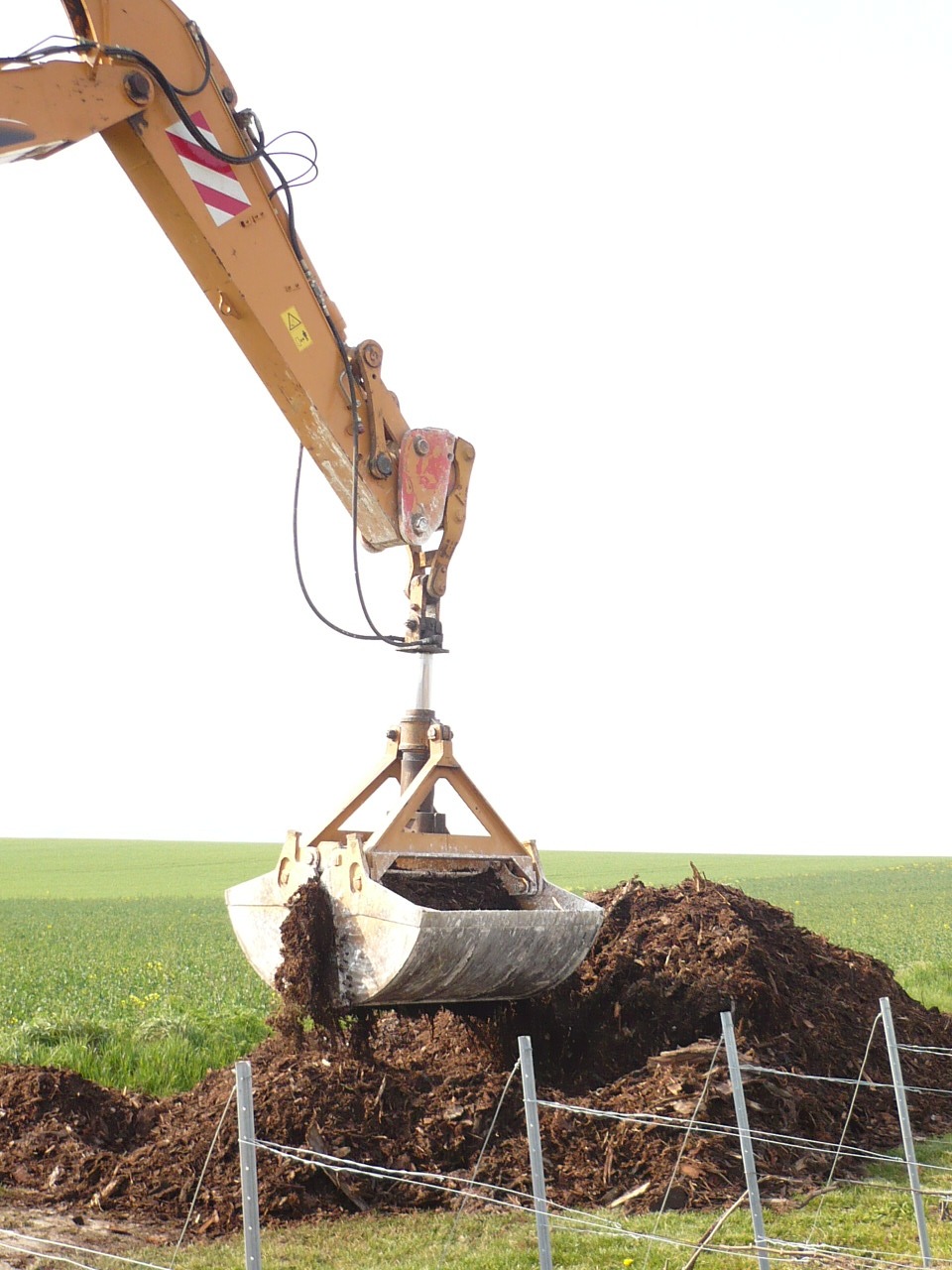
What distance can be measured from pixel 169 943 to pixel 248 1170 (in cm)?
1865

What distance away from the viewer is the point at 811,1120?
26.6ft

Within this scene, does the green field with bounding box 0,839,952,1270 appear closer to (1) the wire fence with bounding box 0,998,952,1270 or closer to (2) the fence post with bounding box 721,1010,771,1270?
(1) the wire fence with bounding box 0,998,952,1270

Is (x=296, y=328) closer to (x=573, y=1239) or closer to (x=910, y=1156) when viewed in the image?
(x=573, y=1239)

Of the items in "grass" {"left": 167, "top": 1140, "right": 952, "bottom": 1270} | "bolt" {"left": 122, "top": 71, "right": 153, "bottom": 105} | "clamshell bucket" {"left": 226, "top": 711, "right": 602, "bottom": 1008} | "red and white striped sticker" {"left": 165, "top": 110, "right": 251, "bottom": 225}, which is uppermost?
"bolt" {"left": 122, "top": 71, "right": 153, "bottom": 105}

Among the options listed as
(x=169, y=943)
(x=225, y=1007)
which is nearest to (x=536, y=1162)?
(x=225, y=1007)

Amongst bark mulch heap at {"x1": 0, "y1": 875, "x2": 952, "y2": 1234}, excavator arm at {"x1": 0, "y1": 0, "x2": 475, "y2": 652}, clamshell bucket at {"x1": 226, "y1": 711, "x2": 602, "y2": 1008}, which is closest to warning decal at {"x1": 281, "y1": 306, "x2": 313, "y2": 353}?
excavator arm at {"x1": 0, "y1": 0, "x2": 475, "y2": 652}

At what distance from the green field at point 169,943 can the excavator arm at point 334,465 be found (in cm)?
171

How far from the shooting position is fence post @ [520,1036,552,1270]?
488cm

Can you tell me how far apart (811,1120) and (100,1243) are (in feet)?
14.7

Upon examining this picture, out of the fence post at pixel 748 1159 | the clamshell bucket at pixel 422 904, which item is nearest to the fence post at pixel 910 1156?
the fence post at pixel 748 1159

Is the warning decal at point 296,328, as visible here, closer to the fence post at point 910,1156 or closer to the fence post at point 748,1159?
the fence post at point 748,1159

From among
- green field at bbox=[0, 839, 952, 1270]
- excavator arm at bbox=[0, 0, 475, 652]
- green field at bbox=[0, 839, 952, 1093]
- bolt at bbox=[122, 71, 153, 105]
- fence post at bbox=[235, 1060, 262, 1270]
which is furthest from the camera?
green field at bbox=[0, 839, 952, 1093]

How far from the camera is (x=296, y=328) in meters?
7.98

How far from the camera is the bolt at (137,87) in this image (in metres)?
7.02
